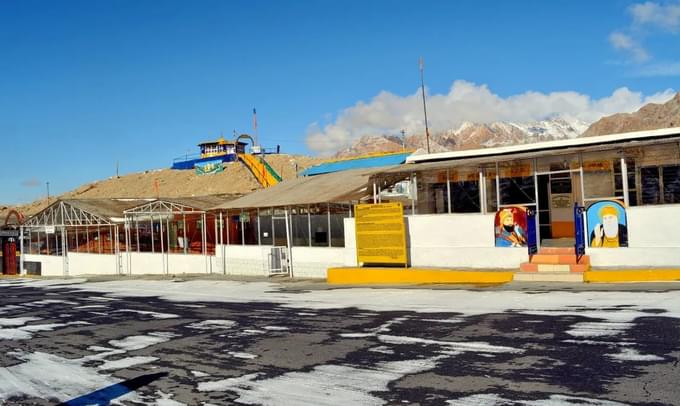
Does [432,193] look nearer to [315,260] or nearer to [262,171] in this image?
[315,260]

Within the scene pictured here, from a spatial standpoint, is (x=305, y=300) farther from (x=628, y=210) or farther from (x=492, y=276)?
(x=628, y=210)

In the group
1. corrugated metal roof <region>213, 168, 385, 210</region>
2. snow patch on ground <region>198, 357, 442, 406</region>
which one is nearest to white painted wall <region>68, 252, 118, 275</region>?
corrugated metal roof <region>213, 168, 385, 210</region>

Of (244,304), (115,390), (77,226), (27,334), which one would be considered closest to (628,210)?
(244,304)

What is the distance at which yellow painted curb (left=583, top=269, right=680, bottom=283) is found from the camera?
15.8 metres

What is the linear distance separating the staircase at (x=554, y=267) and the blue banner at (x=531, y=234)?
0.26 metres

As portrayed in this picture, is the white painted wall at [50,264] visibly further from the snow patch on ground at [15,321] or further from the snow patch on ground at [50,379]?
the snow patch on ground at [50,379]

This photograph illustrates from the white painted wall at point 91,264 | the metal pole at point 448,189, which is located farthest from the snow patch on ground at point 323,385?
the white painted wall at point 91,264

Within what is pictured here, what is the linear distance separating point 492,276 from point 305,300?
18.6ft

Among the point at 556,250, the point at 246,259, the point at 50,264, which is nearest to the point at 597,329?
the point at 556,250

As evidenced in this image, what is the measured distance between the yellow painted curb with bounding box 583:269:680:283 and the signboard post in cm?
136

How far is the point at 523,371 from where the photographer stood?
786cm

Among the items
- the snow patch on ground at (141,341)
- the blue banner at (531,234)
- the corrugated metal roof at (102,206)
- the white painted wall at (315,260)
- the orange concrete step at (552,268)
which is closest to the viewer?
the snow patch on ground at (141,341)

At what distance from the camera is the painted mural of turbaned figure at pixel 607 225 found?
17641 millimetres

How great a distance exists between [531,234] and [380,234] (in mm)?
5536
